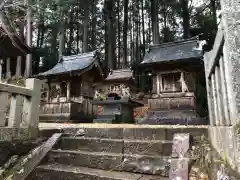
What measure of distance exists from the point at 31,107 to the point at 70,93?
10034 millimetres

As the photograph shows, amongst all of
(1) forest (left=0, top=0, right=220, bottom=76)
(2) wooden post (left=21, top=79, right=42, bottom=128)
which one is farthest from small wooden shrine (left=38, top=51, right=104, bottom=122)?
(2) wooden post (left=21, top=79, right=42, bottom=128)

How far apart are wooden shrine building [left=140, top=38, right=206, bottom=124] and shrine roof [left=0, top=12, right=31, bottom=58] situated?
257 inches

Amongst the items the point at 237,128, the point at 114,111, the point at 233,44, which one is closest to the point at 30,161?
the point at 237,128

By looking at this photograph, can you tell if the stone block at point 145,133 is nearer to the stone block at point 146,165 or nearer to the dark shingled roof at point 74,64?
the stone block at point 146,165

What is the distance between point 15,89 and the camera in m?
3.66

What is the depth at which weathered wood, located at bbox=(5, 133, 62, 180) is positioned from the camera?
2971 mm

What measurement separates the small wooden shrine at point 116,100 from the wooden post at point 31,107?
25.5 feet

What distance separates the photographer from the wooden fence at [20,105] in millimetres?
3508

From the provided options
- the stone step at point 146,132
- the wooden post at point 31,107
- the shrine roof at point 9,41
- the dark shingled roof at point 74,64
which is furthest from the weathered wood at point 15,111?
the dark shingled roof at point 74,64

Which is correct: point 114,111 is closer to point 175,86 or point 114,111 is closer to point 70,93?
point 70,93

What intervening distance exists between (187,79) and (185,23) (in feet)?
41.4

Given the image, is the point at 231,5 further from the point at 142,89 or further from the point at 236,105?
the point at 142,89

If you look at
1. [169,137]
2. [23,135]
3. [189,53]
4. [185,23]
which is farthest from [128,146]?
[185,23]

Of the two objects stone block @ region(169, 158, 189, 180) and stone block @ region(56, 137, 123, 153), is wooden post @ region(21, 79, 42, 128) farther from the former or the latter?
→ stone block @ region(169, 158, 189, 180)
